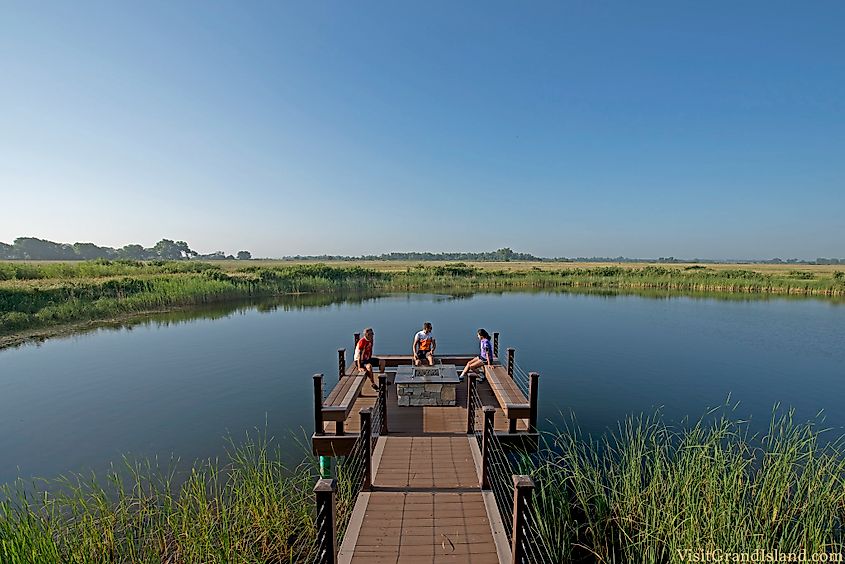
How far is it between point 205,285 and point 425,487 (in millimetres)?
34625

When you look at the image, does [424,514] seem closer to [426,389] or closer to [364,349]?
[426,389]

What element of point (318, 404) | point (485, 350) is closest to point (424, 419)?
point (318, 404)

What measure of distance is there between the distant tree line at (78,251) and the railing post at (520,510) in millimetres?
152805

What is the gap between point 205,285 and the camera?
113ft

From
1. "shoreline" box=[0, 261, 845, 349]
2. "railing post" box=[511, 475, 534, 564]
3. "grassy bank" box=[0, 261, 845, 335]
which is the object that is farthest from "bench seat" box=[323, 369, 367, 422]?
"grassy bank" box=[0, 261, 845, 335]

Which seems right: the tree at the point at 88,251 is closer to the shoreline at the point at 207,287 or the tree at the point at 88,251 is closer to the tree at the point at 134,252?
the tree at the point at 134,252

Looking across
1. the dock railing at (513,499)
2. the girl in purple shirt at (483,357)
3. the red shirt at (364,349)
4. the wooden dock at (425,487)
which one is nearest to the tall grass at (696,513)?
the dock railing at (513,499)

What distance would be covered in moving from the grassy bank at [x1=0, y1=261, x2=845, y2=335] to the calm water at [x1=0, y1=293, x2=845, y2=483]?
160 inches

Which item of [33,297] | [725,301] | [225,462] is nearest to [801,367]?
[225,462]

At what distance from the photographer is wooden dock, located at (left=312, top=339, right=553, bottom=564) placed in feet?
14.2

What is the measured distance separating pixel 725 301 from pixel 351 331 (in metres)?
34.5

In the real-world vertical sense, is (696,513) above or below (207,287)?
below

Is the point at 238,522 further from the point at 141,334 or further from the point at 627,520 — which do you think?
the point at 141,334

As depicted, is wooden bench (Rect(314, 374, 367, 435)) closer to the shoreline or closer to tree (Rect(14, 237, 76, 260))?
the shoreline
